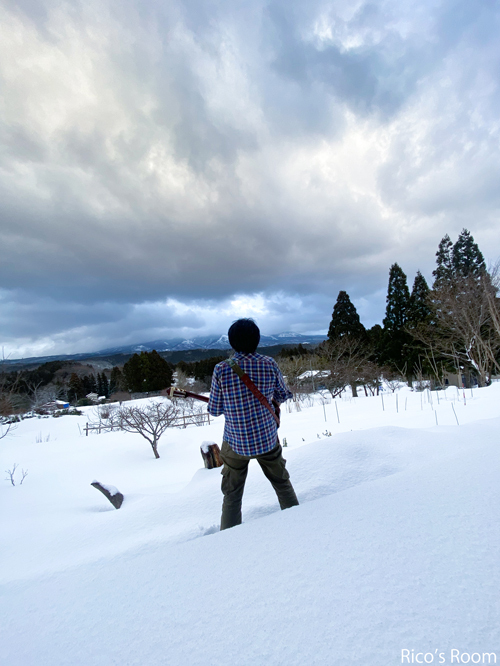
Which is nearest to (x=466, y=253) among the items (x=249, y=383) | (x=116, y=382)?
(x=249, y=383)

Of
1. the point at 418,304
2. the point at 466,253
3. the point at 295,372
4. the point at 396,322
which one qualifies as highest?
the point at 466,253

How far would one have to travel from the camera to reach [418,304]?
1981 cm

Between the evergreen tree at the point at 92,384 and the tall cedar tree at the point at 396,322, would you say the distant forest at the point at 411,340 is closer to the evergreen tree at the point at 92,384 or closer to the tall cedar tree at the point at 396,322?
the tall cedar tree at the point at 396,322

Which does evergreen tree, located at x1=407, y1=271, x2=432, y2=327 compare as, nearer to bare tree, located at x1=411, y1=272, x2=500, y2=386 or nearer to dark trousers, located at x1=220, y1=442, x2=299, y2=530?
bare tree, located at x1=411, y1=272, x2=500, y2=386

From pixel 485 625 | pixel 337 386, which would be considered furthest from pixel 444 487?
pixel 337 386

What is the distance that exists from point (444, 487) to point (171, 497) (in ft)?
7.53

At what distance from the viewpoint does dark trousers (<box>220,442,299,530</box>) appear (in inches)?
A: 74.4

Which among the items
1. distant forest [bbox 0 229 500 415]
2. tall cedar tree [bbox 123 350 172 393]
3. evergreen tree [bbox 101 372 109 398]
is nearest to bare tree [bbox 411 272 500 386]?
distant forest [bbox 0 229 500 415]

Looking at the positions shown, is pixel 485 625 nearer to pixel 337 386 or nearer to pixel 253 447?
pixel 253 447

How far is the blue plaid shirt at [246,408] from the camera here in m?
1.84

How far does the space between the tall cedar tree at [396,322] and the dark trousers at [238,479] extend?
64.9 ft

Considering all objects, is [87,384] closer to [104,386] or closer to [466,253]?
[104,386]

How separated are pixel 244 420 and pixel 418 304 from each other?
21.6 metres

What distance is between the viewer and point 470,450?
7.23 feet
